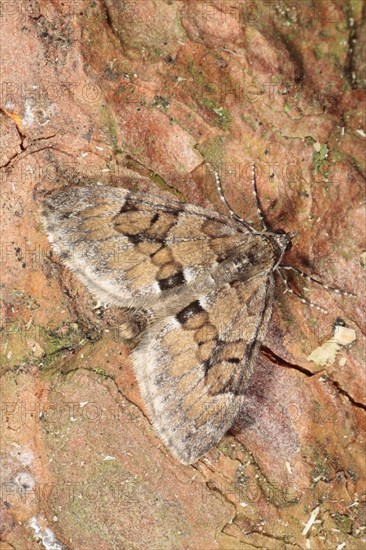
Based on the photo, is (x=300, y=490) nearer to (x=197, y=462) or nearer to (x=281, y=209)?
(x=197, y=462)

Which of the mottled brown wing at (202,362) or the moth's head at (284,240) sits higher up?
the moth's head at (284,240)

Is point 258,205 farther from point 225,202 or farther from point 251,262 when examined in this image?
point 251,262

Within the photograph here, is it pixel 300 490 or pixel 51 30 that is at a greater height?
pixel 51 30

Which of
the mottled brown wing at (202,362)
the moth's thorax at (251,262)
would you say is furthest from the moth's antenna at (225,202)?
the mottled brown wing at (202,362)

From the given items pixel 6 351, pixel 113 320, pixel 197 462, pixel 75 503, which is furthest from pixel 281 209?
pixel 75 503

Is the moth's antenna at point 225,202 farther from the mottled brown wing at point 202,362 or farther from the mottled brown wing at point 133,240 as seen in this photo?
the mottled brown wing at point 202,362

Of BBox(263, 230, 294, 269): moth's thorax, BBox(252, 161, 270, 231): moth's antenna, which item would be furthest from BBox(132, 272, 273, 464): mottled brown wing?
BBox(252, 161, 270, 231): moth's antenna

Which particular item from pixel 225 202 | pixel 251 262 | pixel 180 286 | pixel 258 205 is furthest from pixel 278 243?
pixel 180 286
